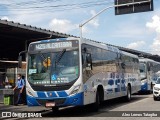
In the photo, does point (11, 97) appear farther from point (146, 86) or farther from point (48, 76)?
point (146, 86)

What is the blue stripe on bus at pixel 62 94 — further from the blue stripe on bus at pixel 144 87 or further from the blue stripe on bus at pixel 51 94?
the blue stripe on bus at pixel 144 87

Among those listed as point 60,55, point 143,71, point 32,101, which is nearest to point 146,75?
point 143,71

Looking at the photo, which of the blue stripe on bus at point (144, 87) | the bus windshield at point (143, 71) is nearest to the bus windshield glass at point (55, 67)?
the blue stripe on bus at point (144, 87)

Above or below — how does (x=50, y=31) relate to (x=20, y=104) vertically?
above

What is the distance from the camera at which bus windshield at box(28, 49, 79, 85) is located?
49.1 feet

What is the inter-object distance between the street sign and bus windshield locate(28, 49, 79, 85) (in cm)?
1148

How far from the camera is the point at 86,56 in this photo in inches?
622

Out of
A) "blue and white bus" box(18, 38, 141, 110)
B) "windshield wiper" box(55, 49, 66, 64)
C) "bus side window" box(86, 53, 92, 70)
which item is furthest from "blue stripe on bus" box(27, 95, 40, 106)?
"bus side window" box(86, 53, 92, 70)

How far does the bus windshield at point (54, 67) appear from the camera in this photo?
14977 millimetres

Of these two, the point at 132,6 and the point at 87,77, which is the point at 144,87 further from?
the point at 87,77

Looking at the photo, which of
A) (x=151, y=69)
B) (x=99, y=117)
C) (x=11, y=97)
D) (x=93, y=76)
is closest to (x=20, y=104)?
(x=11, y=97)

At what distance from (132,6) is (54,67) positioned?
12.2 m

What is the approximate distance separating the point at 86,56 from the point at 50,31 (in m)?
15.7

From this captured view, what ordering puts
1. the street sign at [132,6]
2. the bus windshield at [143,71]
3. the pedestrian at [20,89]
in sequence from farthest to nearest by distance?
the bus windshield at [143,71] → the street sign at [132,6] → the pedestrian at [20,89]
